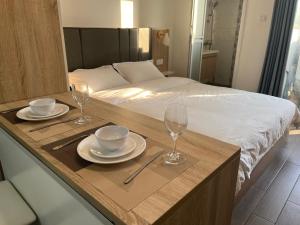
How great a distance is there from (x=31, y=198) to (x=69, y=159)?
1.67ft

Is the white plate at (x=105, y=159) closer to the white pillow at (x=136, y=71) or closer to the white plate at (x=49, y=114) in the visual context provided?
the white plate at (x=49, y=114)

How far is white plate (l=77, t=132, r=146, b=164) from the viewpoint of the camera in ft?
2.59

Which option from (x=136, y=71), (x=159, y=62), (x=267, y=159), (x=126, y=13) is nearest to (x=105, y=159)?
(x=267, y=159)

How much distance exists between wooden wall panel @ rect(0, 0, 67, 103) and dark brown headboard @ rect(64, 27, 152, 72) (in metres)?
1.44

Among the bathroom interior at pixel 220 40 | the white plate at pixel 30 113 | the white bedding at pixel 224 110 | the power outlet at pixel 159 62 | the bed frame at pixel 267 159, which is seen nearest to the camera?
the white plate at pixel 30 113

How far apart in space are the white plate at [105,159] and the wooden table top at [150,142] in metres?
0.05

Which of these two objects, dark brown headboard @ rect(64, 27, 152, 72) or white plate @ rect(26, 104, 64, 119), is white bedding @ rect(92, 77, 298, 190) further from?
white plate @ rect(26, 104, 64, 119)

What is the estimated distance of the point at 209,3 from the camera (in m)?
5.31

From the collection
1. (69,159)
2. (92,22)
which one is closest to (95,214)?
(69,159)

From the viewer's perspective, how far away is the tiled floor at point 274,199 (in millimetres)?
1732

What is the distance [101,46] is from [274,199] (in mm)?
2683

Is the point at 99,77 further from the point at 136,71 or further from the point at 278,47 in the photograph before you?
the point at 278,47

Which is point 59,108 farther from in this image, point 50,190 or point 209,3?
point 209,3

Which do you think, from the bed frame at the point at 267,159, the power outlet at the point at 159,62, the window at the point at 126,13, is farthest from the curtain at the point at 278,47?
the window at the point at 126,13
